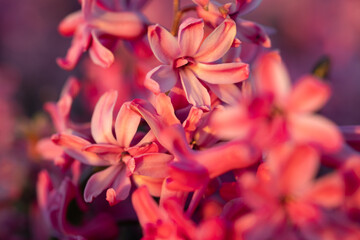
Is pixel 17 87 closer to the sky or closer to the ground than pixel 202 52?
closer to the ground

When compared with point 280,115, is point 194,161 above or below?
below

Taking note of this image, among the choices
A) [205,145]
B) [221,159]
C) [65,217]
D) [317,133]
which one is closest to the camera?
[317,133]

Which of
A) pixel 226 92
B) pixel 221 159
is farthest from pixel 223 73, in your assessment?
pixel 221 159

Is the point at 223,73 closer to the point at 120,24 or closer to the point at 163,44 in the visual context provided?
the point at 163,44

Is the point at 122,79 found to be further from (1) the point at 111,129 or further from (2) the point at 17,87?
(2) the point at 17,87

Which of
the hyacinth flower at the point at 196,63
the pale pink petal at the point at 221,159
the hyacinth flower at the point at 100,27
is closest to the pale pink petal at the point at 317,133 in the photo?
the pale pink petal at the point at 221,159

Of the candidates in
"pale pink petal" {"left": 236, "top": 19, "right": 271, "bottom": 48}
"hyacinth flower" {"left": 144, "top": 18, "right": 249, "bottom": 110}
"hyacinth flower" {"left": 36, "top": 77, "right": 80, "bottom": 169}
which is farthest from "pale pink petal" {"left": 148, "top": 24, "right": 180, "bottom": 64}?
"hyacinth flower" {"left": 36, "top": 77, "right": 80, "bottom": 169}

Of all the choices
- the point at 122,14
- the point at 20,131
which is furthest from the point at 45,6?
the point at 122,14
